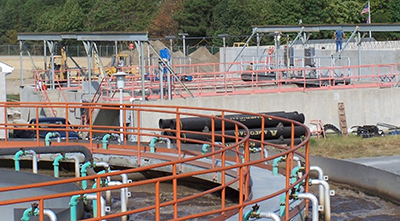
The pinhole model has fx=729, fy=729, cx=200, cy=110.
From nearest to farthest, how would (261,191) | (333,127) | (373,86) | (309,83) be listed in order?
(261,191) < (333,127) < (373,86) < (309,83)

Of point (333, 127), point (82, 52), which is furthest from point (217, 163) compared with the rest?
point (82, 52)

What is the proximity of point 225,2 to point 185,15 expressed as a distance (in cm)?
467

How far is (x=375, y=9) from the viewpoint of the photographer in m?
76.6

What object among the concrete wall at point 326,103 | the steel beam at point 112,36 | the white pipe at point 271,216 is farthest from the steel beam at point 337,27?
the white pipe at point 271,216

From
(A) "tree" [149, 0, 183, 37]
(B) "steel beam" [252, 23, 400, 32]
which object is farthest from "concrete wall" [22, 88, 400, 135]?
(A) "tree" [149, 0, 183, 37]

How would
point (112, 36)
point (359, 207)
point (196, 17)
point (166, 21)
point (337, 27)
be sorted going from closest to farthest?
1. point (359, 207)
2. point (112, 36)
3. point (337, 27)
4. point (196, 17)
5. point (166, 21)

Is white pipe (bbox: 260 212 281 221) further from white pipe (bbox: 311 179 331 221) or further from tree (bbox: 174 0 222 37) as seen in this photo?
tree (bbox: 174 0 222 37)

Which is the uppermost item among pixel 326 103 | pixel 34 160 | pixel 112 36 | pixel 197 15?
pixel 197 15

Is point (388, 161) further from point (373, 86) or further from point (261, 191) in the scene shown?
point (373, 86)

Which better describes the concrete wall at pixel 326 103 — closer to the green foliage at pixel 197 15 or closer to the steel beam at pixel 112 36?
the steel beam at pixel 112 36

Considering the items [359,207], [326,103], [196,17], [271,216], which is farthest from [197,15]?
[271,216]

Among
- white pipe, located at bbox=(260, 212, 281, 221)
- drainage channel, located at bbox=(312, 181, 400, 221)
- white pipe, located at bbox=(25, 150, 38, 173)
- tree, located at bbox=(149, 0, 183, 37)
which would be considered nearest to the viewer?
white pipe, located at bbox=(260, 212, 281, 221)

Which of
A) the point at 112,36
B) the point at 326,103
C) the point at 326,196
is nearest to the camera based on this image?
the point at 326,196

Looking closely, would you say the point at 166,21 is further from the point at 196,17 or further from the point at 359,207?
the point at 359,207
